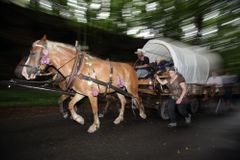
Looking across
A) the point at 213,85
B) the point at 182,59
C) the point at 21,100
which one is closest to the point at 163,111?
the point at 182,59

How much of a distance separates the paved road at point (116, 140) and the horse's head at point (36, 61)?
1481 mm

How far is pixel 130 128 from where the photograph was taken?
7645 millimetres

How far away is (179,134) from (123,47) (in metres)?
12.6

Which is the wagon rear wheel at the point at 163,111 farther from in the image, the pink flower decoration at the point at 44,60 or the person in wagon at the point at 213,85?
the pink flower decoration at the point at 44,60

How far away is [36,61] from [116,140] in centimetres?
263

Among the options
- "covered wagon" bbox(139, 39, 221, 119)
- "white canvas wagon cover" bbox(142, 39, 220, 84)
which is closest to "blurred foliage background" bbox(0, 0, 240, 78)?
"white canvas wagon cover" bbox(142, 39, 220, 84)

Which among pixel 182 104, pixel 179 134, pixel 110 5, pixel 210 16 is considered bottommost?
pixel 179 134

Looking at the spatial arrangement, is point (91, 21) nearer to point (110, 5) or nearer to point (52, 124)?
point (110, 5)

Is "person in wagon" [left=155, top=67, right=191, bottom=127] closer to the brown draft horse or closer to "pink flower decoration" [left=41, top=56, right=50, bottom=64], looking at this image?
the brown draft horse

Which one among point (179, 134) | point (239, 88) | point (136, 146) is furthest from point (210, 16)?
point (239, 88)

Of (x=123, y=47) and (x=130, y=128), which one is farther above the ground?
(x=123, y=47)

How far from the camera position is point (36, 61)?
6234 millimetres

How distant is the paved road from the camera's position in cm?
520

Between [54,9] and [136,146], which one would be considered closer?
[54,9]
